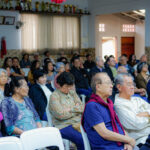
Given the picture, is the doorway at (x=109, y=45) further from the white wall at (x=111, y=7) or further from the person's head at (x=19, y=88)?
the person's head at (x=19, y=88)

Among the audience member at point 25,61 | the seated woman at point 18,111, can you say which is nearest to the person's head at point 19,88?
the seated woman at point 18,111

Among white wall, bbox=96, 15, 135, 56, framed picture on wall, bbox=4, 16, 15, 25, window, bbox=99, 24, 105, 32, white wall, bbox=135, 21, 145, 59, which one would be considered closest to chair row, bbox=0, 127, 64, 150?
framed picture on wall, bbox=4, 16, 15, 25

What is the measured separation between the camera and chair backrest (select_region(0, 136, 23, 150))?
202 cm

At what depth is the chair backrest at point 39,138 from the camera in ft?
7.28

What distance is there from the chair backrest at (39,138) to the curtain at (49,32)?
867 centimetres

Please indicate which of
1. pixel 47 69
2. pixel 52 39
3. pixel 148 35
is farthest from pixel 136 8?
pixel 47 69

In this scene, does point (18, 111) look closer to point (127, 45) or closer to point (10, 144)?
point (10, 144)

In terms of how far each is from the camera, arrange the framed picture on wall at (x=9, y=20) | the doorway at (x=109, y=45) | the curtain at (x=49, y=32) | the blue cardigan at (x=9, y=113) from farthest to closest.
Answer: the doorway at (x=109, y=45) → the curtain at (x=49, y=32) → the framed picture on wall at (x=9, y=20) → the blue cardigan at (x=9, y=113)

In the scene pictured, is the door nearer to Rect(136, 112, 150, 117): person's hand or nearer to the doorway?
the doorway

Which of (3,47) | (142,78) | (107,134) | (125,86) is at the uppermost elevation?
(3,47)

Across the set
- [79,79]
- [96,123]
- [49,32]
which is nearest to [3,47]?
[49,32]

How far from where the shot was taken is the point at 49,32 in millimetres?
11289

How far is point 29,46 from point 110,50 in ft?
14.7

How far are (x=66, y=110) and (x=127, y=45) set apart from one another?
11257 mm
